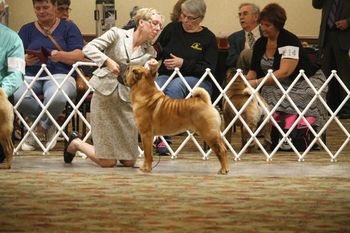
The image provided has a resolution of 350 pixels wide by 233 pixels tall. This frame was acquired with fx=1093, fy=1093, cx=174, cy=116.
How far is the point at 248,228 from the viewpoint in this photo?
409 cm

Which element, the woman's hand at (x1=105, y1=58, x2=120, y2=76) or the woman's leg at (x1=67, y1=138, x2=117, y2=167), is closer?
the woman's hand at (x1=105, y1=58, x2=120, y2=76)

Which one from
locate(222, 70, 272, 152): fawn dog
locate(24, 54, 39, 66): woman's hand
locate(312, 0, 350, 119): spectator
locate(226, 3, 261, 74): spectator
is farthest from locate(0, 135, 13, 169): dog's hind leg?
locate(312, 0, 350, 119): spectator

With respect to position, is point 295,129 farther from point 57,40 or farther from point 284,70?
point 57,40

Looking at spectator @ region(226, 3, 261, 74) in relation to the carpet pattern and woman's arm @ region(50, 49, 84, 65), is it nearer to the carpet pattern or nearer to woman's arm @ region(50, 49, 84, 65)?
woman's arm @ region(50, 49, 84, 65)

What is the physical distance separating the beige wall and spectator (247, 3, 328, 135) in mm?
3197

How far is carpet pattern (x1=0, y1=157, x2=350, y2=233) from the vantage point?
4152 mm

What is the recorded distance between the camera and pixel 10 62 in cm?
609

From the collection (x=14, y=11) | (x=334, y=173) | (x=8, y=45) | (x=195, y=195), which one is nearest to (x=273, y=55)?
(x=334, y=173)

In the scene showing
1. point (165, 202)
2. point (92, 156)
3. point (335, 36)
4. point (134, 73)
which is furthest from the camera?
point (335, 36)

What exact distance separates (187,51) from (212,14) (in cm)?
354

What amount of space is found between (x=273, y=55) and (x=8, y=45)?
174 cm

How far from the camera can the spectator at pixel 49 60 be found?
675 cm

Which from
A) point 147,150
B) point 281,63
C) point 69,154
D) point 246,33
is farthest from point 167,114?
point 246,33

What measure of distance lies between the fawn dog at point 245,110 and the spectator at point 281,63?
0.11m
